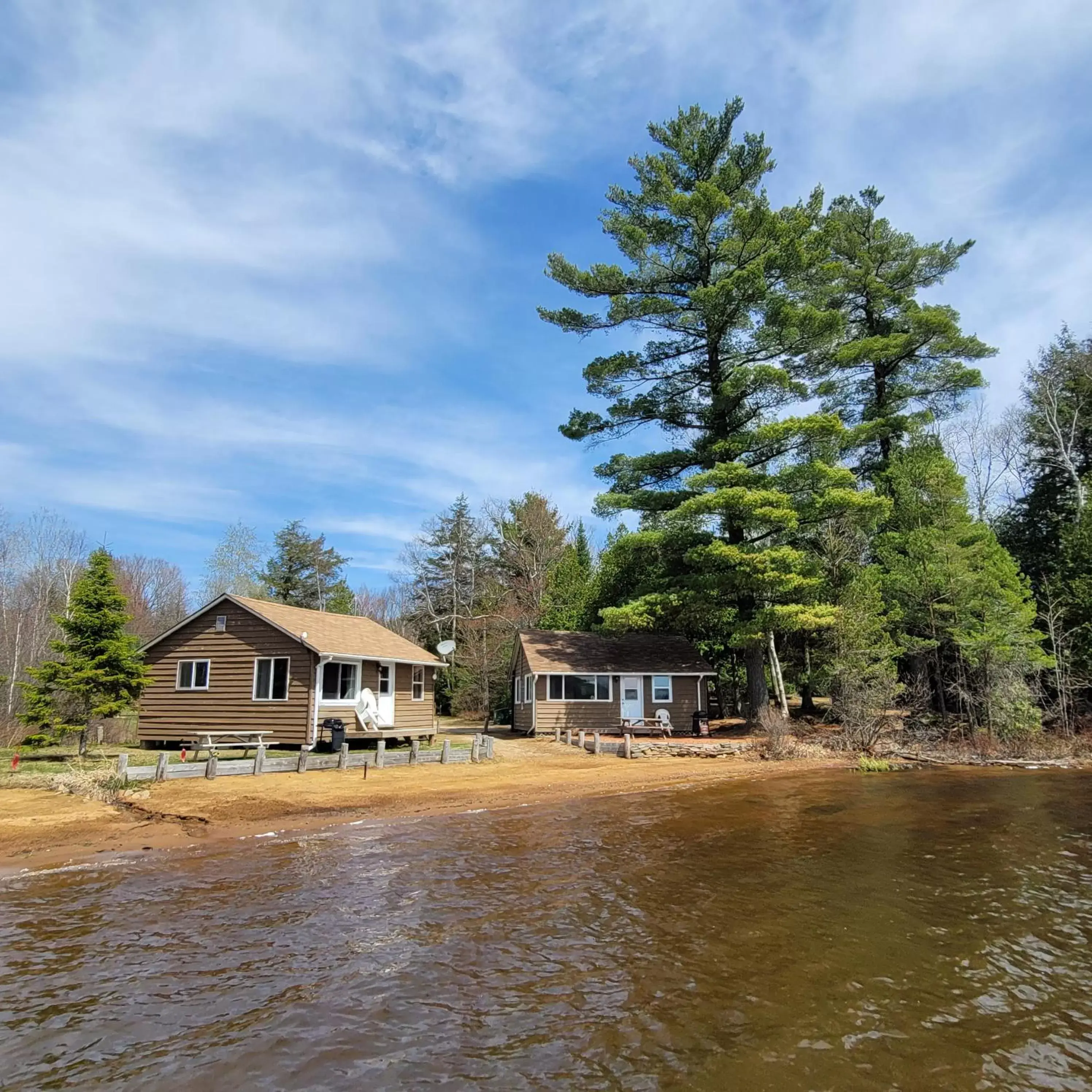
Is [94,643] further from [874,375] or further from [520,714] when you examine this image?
[874,375]

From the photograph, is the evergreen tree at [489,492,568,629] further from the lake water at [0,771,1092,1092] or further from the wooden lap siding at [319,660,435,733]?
the lake water at [0,771,1092,1092]

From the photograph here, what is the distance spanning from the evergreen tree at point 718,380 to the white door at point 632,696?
255cm

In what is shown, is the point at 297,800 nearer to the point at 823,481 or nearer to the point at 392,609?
the point at 823,481

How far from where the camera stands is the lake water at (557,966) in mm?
5199

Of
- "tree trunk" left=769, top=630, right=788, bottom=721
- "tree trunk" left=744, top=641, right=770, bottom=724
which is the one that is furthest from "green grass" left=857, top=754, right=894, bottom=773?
"tree trunk" left=769, top=630, right=788, bottom=721

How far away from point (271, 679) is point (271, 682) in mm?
99

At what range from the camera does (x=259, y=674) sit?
72.8 ft

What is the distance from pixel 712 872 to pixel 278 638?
52.5 ft

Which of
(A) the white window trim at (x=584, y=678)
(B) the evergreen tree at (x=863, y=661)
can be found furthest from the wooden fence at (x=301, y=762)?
(B) the evergreen tree at (x=863, y=661)

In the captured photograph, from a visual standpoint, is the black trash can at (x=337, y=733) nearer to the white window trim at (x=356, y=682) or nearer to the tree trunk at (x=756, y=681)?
the white window trim at (x=356, y=682)

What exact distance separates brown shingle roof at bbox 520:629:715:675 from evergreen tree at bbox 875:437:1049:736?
26.9 ft

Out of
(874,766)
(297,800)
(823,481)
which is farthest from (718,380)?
(297,800)

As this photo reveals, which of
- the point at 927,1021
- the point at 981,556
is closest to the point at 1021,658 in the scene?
the point at 981,556

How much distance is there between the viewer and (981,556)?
26.3m
